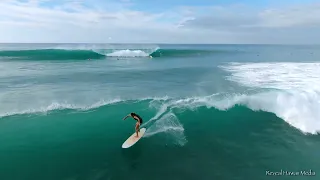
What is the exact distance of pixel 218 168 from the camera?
911cm

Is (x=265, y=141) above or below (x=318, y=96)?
below

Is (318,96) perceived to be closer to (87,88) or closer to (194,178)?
(194,178)

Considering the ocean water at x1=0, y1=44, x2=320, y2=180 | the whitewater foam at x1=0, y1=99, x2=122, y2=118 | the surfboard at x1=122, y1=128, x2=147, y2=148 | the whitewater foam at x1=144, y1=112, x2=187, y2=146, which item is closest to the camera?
the ocean water at x1=0, y1=44, x2=320, y2=180

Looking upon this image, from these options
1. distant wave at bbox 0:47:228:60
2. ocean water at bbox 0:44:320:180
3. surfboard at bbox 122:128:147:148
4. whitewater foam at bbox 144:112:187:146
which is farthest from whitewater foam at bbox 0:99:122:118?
distant wave at bbox 0:47:228:60

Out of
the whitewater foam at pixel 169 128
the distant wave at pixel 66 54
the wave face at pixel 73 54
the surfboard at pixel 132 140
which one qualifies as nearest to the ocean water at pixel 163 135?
the whitewater foam at pixel 169 128

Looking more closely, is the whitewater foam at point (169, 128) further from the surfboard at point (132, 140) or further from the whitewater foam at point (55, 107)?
the whitewater foam at point (55, 107)

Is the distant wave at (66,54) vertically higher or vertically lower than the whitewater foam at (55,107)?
higher

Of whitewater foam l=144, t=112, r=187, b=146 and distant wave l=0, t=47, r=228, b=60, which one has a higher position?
distant wave l=0, t=47, r=228, b=60

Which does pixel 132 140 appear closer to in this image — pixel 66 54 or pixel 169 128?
pixel 169 128

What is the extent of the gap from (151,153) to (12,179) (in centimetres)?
508

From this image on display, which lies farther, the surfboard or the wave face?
the wave face

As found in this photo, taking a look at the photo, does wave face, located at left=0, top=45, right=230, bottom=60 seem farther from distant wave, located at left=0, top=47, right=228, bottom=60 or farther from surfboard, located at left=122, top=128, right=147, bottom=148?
surfboard, located at left=122, top=128, right=147, bottom=148

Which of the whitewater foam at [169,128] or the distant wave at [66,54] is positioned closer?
the whitewater foam at [169,128]

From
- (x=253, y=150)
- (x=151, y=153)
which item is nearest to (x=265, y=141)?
(x=253, y=150)
